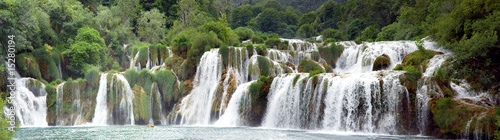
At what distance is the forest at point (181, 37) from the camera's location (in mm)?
17922

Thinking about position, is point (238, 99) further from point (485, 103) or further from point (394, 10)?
point (394, 10)

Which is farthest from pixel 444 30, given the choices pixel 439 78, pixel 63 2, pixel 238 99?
pixel 63 2

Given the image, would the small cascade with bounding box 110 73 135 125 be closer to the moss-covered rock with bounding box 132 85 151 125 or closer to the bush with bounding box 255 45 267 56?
the moss-covered rock with bounding box 132 85 151 125

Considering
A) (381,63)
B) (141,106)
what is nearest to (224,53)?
(141,106)

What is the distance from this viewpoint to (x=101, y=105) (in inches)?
1240

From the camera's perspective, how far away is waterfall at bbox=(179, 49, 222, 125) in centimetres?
3123

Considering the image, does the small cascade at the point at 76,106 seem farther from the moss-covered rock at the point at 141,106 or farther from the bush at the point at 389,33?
the bush at the point at 389,33

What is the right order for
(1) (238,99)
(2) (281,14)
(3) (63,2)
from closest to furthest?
(1) (238,99)
(3) (63,2)
(2) (281,14)

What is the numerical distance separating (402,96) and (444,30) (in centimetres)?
639

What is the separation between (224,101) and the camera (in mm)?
30125

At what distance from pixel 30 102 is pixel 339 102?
24.6 meters

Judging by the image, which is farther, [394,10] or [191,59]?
[394,10]

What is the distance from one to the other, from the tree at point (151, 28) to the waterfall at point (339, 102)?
29962 millimetres

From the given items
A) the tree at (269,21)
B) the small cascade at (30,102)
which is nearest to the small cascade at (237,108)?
the small cascade at (30,102)
